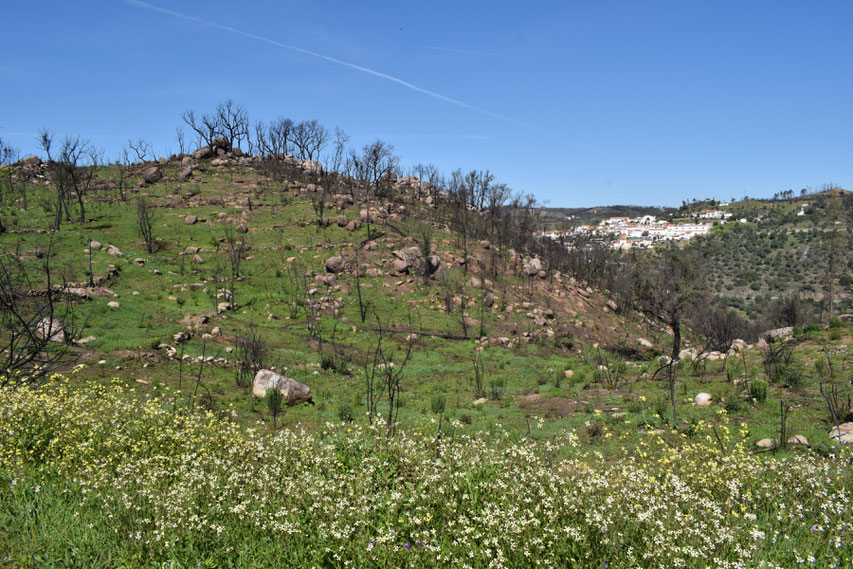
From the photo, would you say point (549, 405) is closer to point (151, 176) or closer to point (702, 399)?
point (702, 399)

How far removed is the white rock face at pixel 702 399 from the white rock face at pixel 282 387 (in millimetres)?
14385

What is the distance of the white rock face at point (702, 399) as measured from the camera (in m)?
15.8

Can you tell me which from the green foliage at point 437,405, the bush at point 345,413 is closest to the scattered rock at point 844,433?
the green foliage at point 437,405

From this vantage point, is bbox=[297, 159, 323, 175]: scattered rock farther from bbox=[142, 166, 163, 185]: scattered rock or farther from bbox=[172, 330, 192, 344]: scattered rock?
bbox=[172, 330, 192, 344]: scattered rock

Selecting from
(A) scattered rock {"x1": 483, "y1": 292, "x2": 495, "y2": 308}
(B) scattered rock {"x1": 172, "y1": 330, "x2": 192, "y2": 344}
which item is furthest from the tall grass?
(A) scattered rock {"x1": 483, "y1": 292, "x2": 495, "y2": 308}

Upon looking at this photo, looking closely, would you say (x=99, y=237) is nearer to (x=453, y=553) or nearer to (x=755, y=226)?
(x=453, y=553)

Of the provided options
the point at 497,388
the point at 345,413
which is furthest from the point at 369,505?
the point at 497,388

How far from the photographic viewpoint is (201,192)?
63.1 meters

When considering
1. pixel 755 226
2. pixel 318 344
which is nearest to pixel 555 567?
pixel 318 344

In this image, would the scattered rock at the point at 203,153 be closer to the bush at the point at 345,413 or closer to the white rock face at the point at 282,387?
the white rock face at the point at 282,387

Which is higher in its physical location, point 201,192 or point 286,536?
point 201,192

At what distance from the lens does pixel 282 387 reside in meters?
18.2

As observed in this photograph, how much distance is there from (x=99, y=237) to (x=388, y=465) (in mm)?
45919

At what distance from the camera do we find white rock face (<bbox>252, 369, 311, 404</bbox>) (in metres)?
18.2
